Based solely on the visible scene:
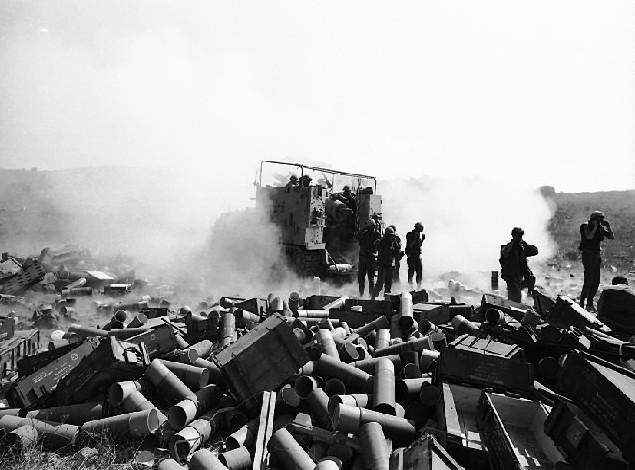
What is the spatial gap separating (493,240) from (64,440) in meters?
22.5

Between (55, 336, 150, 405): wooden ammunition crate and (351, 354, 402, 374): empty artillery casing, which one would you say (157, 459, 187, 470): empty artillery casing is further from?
(351, 354, 402, 374): empty artillery casing

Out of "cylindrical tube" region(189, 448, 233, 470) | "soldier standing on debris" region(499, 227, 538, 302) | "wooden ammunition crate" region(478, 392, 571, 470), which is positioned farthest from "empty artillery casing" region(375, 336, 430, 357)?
"soldier standing on debris" region(499, 227, 538, 302)

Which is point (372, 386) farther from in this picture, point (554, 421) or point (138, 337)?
point (138, 337)

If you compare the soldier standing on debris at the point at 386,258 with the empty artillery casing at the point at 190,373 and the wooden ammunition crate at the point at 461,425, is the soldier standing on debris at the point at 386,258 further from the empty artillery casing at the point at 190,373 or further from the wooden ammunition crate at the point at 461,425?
the wooden ammunition crate at the point at 461,425

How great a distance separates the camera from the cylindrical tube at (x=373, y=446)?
12.9ft

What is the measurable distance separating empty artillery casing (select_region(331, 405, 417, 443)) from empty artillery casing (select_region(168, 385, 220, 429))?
1393 millimetres

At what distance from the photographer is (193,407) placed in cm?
473

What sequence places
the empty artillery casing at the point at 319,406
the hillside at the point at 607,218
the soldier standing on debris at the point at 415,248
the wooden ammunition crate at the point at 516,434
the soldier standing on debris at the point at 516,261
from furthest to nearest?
1. the hillside at the point at 607,218
2. the soldier standing on debris at the point at 415,248
3. the soldier standing on debris at the point at 516,261
4. the empty artillery casing at the point at 319,406
5. the wooden ammunition crate at the point at 516,434

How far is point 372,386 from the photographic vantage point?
5.05 meters

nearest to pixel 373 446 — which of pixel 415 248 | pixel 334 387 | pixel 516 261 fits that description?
pixel 334 387

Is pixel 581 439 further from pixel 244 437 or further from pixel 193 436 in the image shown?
pixel 193 436

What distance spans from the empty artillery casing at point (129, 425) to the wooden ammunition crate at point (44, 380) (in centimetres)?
100

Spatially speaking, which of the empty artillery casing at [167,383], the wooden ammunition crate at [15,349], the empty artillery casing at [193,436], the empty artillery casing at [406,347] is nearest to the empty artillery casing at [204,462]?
the empty artillery casing at [193,436]

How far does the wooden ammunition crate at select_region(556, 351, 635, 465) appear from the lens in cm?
295
